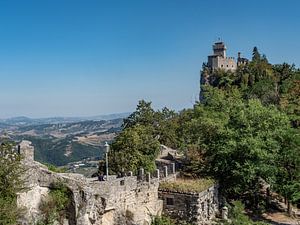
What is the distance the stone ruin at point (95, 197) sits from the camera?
23.1 metres

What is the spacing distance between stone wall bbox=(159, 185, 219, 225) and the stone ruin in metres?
0.41

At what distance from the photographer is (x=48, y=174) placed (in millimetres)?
23797

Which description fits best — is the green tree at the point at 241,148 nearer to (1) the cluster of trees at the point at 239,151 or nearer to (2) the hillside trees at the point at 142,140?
(1) the cluster of trees at the point at 239,151

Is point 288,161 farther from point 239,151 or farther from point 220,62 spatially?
point 220,62

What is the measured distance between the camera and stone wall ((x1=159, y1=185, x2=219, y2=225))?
28969mm

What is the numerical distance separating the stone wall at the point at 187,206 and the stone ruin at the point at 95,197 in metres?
0.41

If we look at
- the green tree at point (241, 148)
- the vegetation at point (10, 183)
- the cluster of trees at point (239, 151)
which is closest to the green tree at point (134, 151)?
the cluster of trees at point (239, 151)

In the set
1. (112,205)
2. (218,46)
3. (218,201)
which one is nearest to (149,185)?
(112,205)

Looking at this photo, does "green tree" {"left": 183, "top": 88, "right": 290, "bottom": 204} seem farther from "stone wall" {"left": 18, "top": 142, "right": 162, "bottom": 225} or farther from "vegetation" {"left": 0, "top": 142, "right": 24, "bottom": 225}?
"vegetation" {"left": 0, "top": 142, "right": 24, "bottom": 225}

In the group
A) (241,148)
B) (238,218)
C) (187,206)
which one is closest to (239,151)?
(241,148)

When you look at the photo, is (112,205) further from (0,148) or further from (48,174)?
(0,148)

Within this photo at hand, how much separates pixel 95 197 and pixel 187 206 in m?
7.23

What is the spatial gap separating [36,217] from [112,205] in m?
4.88

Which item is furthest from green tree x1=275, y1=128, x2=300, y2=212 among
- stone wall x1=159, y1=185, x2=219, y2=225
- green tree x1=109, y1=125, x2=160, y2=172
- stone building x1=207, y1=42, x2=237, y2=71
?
stone building x1=207, y1=42, x2=237, y2=71
